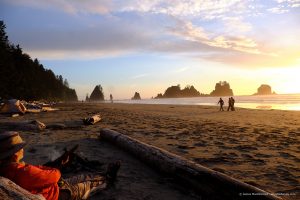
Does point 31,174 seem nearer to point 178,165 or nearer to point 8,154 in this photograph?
point 8,154

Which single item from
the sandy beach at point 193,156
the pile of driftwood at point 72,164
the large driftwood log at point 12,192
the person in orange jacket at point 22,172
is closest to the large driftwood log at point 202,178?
the sandy beach at point 193,156

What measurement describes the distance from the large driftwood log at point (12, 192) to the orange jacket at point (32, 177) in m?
0.26

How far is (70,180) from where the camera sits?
4.80 meters

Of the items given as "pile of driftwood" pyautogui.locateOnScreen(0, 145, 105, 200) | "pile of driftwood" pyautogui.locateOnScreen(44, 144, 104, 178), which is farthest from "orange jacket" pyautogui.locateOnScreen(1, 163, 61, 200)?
"pile of driftwood" pyautogui.locateOnScreen(44, 144, 104, 178)

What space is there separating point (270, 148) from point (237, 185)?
444 cm

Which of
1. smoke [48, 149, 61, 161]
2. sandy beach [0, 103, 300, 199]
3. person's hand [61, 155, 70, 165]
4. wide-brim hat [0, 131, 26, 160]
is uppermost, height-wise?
wide-brim hat [0, 131, 26, 160]

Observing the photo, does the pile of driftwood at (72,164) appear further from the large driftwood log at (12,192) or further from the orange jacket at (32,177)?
the large driftwood log at (12,192)

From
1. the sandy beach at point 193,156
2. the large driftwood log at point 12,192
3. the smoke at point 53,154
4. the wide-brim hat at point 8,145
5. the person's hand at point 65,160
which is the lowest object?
the sandy beach at point 193,156

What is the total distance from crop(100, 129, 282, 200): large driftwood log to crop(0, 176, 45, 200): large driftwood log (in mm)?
2537

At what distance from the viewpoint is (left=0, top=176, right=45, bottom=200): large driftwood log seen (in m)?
3.21

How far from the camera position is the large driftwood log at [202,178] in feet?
13.9

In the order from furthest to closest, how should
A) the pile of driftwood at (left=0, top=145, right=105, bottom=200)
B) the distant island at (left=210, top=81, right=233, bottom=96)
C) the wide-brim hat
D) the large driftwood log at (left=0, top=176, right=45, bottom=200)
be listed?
the distant island at (left=210, top=81, right=233, bottom=96)
the pile of driftwood at (left=0, top=145, right=105, bottom=200)
the wide-brim hat
the large driftwood log at (left=0, top=176, right=45, bottom=200)

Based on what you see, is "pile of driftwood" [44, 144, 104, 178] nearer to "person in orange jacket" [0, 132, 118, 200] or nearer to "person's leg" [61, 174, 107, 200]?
"person's leg" [61, 174, 107, 200]

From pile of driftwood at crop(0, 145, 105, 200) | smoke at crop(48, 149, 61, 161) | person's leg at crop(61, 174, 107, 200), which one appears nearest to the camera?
person's leg at crop(61, 174, 107, 200)
